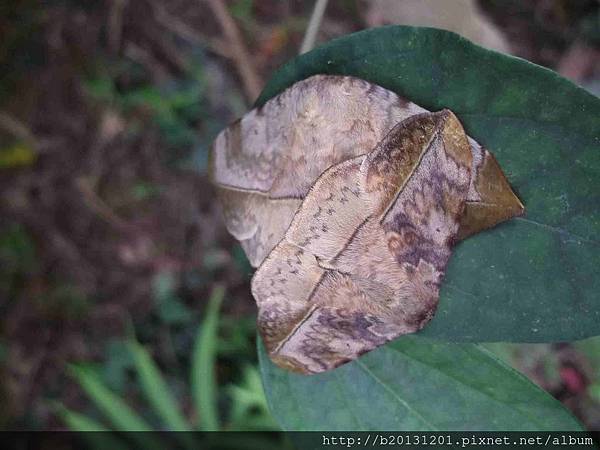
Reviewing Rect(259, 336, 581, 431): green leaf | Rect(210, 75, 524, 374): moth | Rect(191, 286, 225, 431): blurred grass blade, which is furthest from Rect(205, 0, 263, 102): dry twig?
Rect(259, 336, 581, 431): green leaf

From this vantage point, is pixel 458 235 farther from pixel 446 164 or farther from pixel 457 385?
pixel 457 385

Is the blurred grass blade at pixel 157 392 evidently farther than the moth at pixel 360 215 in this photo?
Yes

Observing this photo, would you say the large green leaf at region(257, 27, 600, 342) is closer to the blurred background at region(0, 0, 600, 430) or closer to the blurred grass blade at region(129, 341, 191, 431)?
the blurred background at region(0, 0, 600, 430)

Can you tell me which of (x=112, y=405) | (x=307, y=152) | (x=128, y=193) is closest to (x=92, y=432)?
(x=112, y=405)

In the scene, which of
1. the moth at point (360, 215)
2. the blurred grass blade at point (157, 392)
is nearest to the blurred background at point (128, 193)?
the blurred grass blade at point (157, 392)

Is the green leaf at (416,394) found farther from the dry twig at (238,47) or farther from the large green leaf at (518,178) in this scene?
the dry twig at (238,47)
